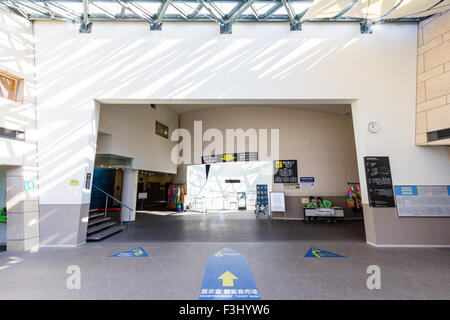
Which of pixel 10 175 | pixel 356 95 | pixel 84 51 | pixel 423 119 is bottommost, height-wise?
pixel 10 175

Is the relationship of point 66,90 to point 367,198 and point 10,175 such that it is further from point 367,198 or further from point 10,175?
A: point 367,198

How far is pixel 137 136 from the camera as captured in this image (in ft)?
26.0

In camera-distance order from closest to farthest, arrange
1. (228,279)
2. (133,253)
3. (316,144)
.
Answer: (228,279) → (133,253) → (316,144)

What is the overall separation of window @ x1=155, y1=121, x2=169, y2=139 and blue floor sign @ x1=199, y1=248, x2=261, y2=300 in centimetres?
696

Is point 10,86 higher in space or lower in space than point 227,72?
lower

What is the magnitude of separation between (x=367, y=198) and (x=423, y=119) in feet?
7.00

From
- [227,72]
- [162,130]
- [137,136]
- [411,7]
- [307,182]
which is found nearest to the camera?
[411,7]

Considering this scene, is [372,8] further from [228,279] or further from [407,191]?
[228,279]

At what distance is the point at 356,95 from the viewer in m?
4.82

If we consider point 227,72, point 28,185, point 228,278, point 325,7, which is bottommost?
point 228,278

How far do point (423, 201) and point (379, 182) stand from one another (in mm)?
1009

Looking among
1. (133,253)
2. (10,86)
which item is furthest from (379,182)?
(10,86)
